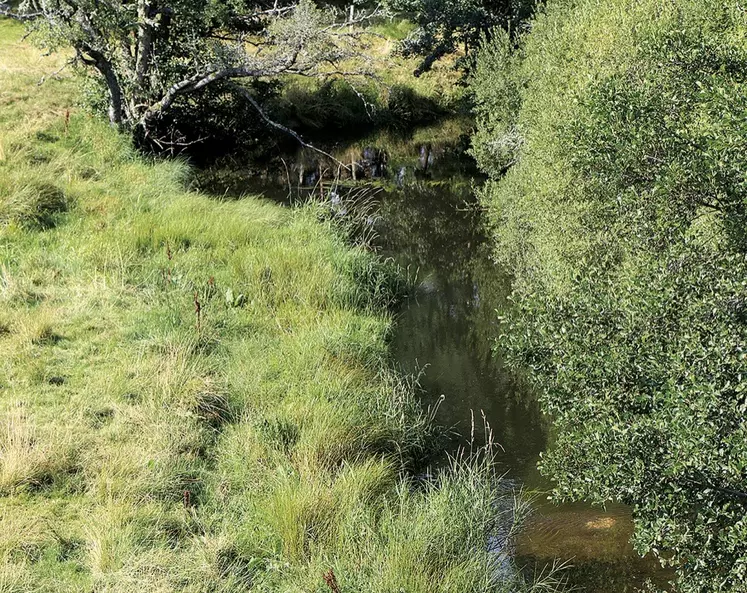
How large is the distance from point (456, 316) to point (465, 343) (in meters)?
1.29

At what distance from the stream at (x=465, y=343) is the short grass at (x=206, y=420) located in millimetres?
879

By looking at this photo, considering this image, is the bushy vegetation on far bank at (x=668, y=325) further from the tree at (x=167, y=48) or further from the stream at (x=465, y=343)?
the tree at (x=167, y=48)

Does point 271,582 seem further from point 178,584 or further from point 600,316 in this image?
point 600,316

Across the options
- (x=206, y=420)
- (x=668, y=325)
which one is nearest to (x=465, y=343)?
(x=206, y=420)

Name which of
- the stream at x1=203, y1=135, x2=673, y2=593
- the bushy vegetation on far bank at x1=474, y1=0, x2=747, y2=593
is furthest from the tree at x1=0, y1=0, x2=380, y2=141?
the bushy vegetation on far bank at x1=474, y1=0, x2=747, y2=593

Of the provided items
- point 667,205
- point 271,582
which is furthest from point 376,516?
point 667,205

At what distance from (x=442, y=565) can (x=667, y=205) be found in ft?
13.8

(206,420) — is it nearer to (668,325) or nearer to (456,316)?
(668,325)

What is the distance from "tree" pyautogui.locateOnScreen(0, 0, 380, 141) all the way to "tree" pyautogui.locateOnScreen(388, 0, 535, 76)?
6858 millimetres

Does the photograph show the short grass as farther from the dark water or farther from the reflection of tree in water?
the reflection of tree in water

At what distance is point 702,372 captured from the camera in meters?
5.29

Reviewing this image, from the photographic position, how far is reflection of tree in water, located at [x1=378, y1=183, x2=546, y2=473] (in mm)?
9938

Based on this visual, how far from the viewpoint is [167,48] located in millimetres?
19734

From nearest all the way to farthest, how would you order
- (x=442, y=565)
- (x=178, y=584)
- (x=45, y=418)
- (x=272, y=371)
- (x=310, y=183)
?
(x=178, y=584)
(x=442, y=565)
(x=45, y=418)
(x=272, y=371)
(x=310, y=183)
